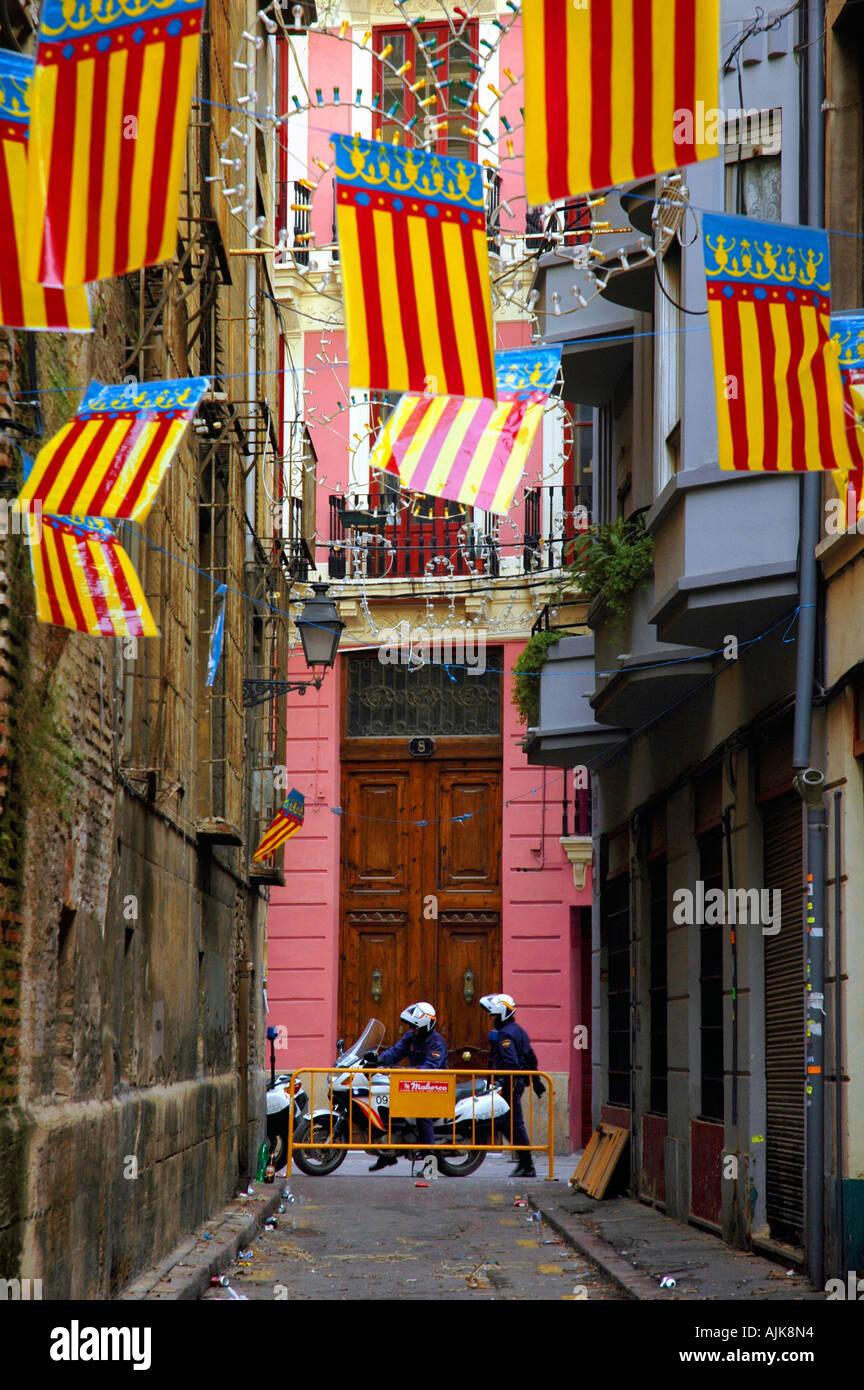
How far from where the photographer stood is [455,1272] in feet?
39.4

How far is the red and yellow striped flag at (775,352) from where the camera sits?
7.92m

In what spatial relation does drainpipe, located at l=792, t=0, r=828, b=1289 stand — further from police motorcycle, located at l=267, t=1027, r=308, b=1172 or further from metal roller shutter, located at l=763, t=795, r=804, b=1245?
police motorcycle, located at l=267, t=1027, r=308, b=1172

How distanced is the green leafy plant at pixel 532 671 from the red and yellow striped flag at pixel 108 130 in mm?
11574

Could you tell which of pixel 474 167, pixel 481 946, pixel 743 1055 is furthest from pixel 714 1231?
pixel 481 946

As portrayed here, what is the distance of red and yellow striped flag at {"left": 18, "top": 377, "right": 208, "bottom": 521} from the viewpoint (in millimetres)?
7246

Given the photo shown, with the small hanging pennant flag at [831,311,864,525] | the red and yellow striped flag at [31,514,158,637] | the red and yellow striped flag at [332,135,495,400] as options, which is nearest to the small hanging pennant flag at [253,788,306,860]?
the small hanging pennant flag at [831,311,864,525]

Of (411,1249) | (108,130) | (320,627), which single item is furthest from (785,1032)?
(108,130)

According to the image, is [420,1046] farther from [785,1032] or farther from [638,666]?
[785,1032]

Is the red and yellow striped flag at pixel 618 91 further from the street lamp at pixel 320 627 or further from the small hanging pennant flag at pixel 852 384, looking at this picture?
the street lamp at pixel 320 627

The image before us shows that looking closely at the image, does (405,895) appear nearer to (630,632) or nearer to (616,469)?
(616,469)

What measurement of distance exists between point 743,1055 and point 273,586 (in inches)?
348

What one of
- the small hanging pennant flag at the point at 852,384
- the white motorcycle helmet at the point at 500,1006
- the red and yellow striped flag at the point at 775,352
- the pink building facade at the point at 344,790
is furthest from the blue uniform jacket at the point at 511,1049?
the red and yellow striped flag at the point at 775,352

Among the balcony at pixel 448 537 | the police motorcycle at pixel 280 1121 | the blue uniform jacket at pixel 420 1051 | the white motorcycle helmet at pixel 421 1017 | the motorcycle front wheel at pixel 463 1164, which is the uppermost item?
the balcony at pixel 448 537

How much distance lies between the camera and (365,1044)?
66.4 ft
